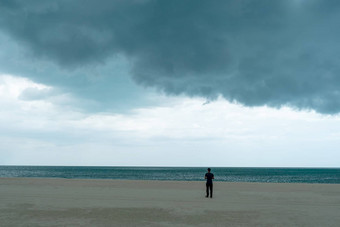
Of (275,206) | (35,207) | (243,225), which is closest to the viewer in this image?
(243,225)

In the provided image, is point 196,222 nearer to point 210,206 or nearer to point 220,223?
point 220,223

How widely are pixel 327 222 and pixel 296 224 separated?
1.38 meters

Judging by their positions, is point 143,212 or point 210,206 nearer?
point 143,212

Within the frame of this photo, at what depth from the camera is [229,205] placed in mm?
Result: 14203

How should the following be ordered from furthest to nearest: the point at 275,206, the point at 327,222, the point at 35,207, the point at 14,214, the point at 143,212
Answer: the point at 275,206 < the point at 35,207 < the point at 143,212 < the point at 14,214 < the point at 327,222

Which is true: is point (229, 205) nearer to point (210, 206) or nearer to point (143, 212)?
point (210, 206)

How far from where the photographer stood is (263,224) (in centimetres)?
977

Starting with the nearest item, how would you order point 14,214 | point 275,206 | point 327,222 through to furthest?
point 327,222
point 14,214
point 275,206

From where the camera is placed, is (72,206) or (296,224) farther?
(72,206)

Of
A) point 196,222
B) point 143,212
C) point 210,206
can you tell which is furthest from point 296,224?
point 143,212

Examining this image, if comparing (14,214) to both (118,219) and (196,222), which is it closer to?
(118,219)

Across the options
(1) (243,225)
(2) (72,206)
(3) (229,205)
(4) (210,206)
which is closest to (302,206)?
(3) (229,205)

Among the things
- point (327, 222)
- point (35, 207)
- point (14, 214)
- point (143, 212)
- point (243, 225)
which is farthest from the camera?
point (35, 207)

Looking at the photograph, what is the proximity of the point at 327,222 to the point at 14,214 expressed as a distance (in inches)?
481
